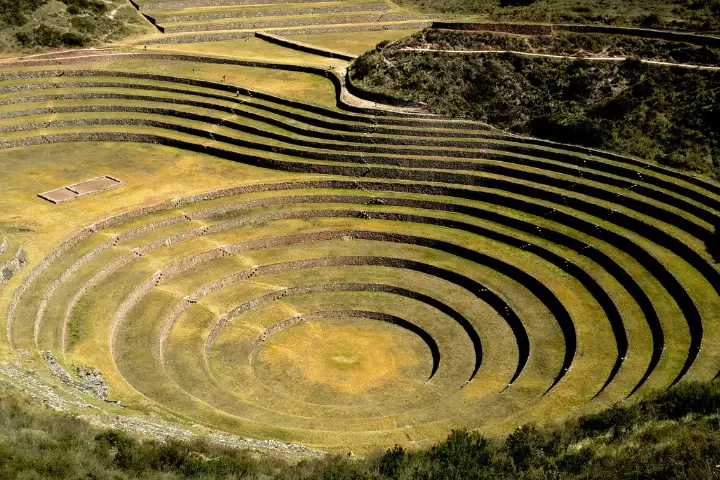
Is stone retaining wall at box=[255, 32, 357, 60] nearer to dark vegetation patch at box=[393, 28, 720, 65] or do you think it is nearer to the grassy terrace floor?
dark vegetation patch at box=[393, 28, 720, 65]

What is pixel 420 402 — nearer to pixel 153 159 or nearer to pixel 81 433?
pixel 81 433

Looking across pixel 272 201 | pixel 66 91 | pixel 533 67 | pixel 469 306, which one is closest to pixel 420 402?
pixel 469 306

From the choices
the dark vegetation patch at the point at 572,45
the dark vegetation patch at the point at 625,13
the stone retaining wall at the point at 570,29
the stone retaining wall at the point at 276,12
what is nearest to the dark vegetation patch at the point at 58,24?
the stone retaining wall at the point at 276,12

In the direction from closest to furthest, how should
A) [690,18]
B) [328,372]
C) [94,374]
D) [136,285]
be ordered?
[94,374] → [328,372] → [136,285] → [690,18]

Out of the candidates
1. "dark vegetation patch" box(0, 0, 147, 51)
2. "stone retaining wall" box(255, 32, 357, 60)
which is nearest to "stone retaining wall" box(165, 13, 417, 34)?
"stone retaining wall" box(255, 32, 357, 60)

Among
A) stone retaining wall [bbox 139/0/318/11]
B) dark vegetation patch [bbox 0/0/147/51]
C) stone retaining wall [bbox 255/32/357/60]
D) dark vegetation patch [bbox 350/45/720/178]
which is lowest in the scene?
dark vegetation patch [bbox 350/45/720/178]

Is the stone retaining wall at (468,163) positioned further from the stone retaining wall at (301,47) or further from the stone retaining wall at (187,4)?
the stone retaining wall at (187,4)
